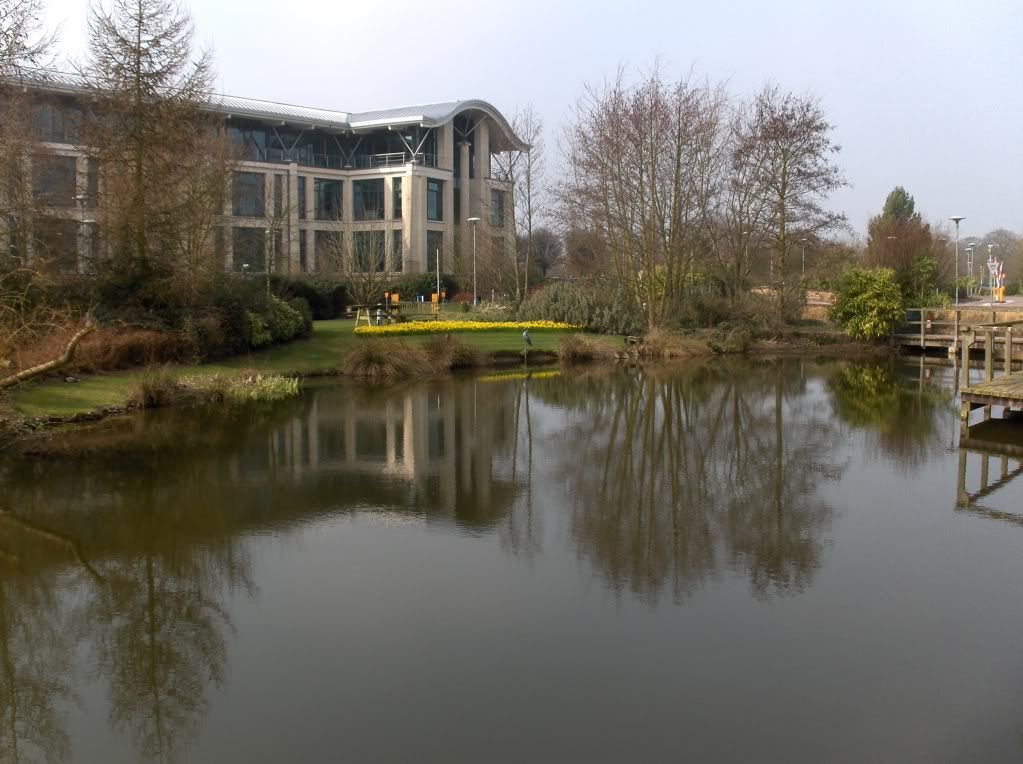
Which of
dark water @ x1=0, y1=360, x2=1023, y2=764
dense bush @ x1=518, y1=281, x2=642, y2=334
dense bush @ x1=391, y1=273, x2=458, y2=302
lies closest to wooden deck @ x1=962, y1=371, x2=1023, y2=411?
dark water @ x1=0, y1=360, x2=1023, y2=764

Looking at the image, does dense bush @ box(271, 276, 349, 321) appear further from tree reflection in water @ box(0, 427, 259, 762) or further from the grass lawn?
tree reflection in water @ box(0, 427, 259, 762)

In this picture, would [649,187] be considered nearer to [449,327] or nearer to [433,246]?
[449,327]

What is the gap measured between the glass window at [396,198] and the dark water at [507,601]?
4358 cm

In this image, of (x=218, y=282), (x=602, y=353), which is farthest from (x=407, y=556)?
(x=602, y=353)

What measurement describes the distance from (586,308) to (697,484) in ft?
73.5

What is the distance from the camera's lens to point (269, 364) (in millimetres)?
23797

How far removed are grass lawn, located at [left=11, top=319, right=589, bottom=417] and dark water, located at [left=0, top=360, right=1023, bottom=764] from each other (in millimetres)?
2511

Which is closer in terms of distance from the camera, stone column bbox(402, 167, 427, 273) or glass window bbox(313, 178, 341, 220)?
stone column bbox(402, 167, 427, 273)

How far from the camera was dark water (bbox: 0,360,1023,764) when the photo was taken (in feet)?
19.0

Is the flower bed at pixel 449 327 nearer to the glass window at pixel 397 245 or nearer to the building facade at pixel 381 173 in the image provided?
the building facade at pixel 381 173

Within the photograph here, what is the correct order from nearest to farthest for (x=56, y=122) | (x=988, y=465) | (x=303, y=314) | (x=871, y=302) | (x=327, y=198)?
(x=988, y=465), (x=303, y=314), (x=871, y=302), (x=56, y=122), (x=327, y=198)

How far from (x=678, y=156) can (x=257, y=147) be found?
101ft

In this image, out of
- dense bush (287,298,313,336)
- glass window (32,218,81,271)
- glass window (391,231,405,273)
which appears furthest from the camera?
glass window (391,231,405,273)

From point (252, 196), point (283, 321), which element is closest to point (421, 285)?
point (252, 196)
